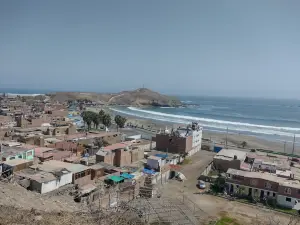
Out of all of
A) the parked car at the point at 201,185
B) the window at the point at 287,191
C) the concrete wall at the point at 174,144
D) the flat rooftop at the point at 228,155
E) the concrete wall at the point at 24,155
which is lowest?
the parked car at the point at 201,185

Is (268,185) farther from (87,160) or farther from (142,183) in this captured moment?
(87,160)

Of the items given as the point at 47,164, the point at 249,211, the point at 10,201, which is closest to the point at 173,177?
the point at 249,211

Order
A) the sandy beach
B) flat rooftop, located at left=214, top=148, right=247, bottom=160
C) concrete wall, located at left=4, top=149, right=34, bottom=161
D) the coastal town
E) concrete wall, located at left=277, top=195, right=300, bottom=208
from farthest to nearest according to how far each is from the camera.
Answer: the sandy beach → flat rooftop, located at left=214, top=148, right=247, bottom=160 → concrete wall, located at left=4, top=149, right=34, bottom=161 → concrete wall, located at left=277, top=195, right=300, bottom=208 → the coastal town

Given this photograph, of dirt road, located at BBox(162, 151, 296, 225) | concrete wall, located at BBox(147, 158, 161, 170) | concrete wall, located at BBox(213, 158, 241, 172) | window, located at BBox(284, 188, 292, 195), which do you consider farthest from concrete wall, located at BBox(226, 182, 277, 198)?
concrete wall, located at BBox(147, 158, 161, 170)

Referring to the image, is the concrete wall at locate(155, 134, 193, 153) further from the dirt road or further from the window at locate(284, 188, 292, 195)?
the window at locate(284, 188, 292, 195)

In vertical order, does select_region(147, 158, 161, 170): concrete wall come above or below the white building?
below

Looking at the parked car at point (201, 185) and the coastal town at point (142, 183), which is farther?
the parked car at point (201, 185)

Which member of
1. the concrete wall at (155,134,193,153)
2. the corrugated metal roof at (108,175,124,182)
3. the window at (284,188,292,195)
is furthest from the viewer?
the concrete wall at (155,134,193,153)

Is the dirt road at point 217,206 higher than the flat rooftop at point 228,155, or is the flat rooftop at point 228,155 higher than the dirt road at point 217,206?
the flat rooftop at point 228,155

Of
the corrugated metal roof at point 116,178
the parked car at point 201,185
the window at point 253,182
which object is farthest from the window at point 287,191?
the corrugated metal roof at point 116,178

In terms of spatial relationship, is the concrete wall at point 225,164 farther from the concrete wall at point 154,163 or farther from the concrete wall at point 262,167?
the concrete wall at point 154,163

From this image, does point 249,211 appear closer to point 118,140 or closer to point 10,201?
point 10,201
